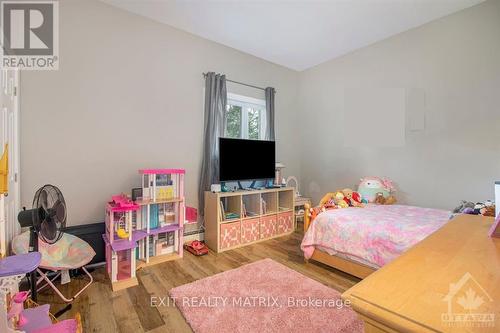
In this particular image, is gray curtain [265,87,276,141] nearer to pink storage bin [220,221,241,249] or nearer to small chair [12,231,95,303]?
pink storage bin [220,221,241,249]

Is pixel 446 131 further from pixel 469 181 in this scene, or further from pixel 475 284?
pixel 475 284

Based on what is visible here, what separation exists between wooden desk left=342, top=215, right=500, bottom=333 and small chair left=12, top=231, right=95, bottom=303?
2251mm

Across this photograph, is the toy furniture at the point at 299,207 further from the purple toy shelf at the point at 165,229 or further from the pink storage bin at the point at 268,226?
the purple toy shelf at the point at 165,229

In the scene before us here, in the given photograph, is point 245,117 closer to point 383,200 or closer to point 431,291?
point 383,200

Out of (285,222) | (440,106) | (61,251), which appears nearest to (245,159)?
(285,222)

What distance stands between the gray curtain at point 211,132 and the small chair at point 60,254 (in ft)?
4.52

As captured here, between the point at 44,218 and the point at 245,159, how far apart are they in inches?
87.5

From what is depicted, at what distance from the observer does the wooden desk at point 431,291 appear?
453 millimetres

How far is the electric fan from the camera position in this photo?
59.3 inches

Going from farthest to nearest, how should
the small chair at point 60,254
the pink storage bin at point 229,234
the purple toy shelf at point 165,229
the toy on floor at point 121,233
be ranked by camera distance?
the pink storage bin at point 229,234
the purple toy shelf at point 165,229
the toy on floor at point 121,233
the small chair at point 60,254

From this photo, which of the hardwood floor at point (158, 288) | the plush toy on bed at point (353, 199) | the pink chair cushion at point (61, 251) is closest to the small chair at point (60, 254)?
the pink chair cushion at point (61, 251)

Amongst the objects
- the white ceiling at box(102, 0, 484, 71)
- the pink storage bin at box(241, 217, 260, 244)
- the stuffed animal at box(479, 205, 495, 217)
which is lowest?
the pink storage bin at box(241, 217, 260, 244)

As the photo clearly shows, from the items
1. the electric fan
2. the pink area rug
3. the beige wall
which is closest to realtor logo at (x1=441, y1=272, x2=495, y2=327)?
the pink area rug

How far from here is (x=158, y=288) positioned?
2.04 metres
